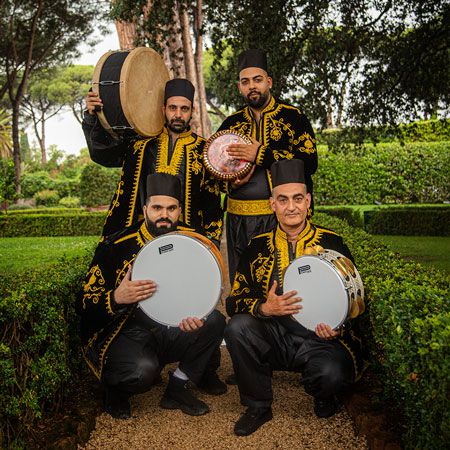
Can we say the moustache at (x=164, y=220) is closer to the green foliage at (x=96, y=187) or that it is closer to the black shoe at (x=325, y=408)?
the black shoe at (x=325, y=408)

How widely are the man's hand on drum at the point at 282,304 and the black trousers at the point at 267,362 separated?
0.70ft

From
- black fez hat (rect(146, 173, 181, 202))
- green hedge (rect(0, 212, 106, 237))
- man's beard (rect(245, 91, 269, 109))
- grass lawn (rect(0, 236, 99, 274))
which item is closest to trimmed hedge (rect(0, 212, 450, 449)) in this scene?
black fez hat (rect(146, 173, 181, 202))

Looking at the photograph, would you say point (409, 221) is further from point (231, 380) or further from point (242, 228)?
point (231, 380)

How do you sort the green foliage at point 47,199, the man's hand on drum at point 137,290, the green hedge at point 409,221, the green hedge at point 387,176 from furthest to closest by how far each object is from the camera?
the green foliage at point 47,199 < the green hedge at point 387,176 < the green hedge at point 409,221 < the man's hand on drum at point 137,290

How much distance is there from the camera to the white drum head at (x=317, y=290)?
3.22 meters

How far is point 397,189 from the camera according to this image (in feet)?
64.5

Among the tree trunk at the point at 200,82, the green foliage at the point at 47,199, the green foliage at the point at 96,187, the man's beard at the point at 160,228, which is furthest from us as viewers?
the green foliage at the point at 47,199

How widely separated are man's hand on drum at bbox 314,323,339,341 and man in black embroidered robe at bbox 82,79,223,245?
126 cm

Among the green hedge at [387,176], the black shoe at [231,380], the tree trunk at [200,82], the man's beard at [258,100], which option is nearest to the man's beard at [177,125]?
the man's beard at [258,100]

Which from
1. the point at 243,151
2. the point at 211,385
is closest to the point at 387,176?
the point at 243,151

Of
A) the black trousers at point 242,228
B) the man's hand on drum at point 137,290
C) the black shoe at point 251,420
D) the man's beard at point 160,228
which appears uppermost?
the man's beard at point 160,228

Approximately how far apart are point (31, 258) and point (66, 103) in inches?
1680

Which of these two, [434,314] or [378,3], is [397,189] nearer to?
[378,3]

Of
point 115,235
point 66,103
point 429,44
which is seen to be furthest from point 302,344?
point 66,103
